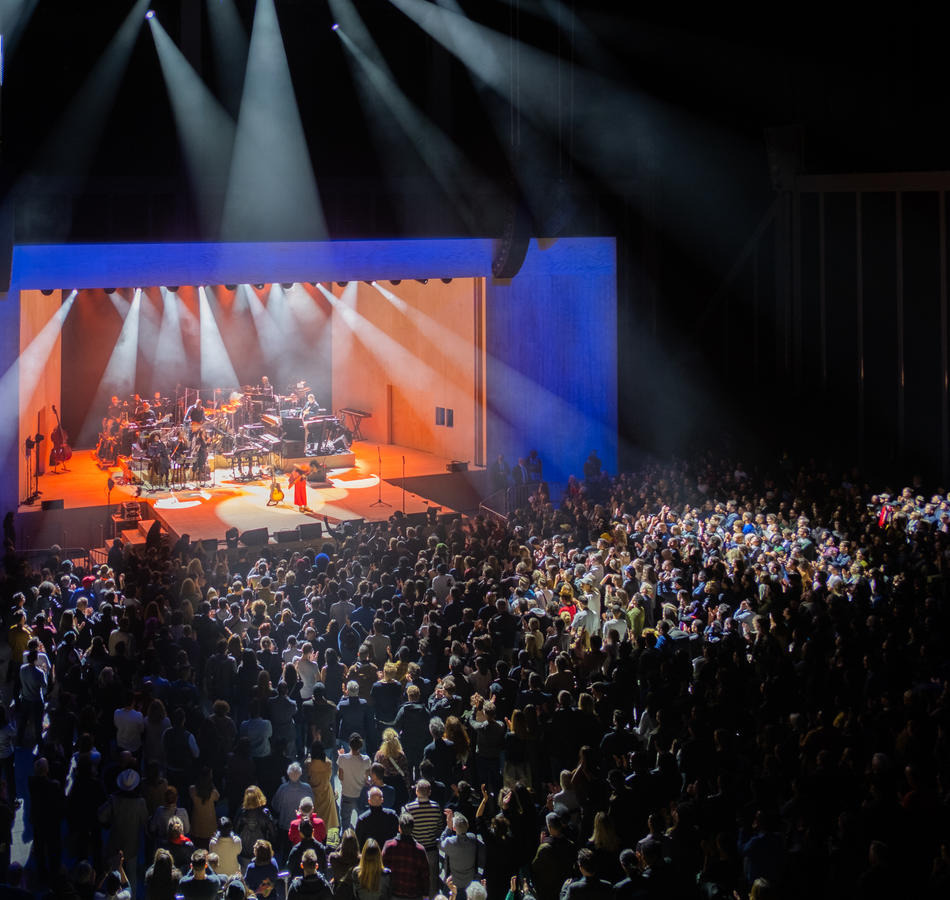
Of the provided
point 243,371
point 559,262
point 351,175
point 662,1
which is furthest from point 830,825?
point 243,371

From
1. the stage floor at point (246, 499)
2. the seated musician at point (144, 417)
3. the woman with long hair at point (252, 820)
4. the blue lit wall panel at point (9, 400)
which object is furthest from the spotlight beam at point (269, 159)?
the woman with long hair at point (252, 820)

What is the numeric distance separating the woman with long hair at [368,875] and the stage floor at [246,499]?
1229 cm

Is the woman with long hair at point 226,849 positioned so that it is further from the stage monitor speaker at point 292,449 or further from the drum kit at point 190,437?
the stage monitor speaker at point 292,449

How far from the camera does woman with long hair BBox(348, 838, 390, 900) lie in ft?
18.1

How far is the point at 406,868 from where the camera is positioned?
572 cm

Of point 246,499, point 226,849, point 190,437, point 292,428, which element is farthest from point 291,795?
point 292,428

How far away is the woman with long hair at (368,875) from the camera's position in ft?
18.1

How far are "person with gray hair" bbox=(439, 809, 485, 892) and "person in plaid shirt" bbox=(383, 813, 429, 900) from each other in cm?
23

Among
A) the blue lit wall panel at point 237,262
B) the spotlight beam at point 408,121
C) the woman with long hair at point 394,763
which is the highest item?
the spotlight beam at point 408,121

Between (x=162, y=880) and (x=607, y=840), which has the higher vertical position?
(x=607, y=840)

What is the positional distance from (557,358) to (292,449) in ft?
22.1

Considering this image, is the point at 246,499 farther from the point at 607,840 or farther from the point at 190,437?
the point at 607,840

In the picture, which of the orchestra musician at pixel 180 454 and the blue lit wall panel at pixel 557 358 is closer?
the blue lit wall panel at pixel 557 358

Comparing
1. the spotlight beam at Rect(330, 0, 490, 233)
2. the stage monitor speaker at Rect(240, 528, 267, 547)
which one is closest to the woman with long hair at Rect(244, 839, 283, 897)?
the stage monitor speaker at Rect(240, 528, 267, 547)
